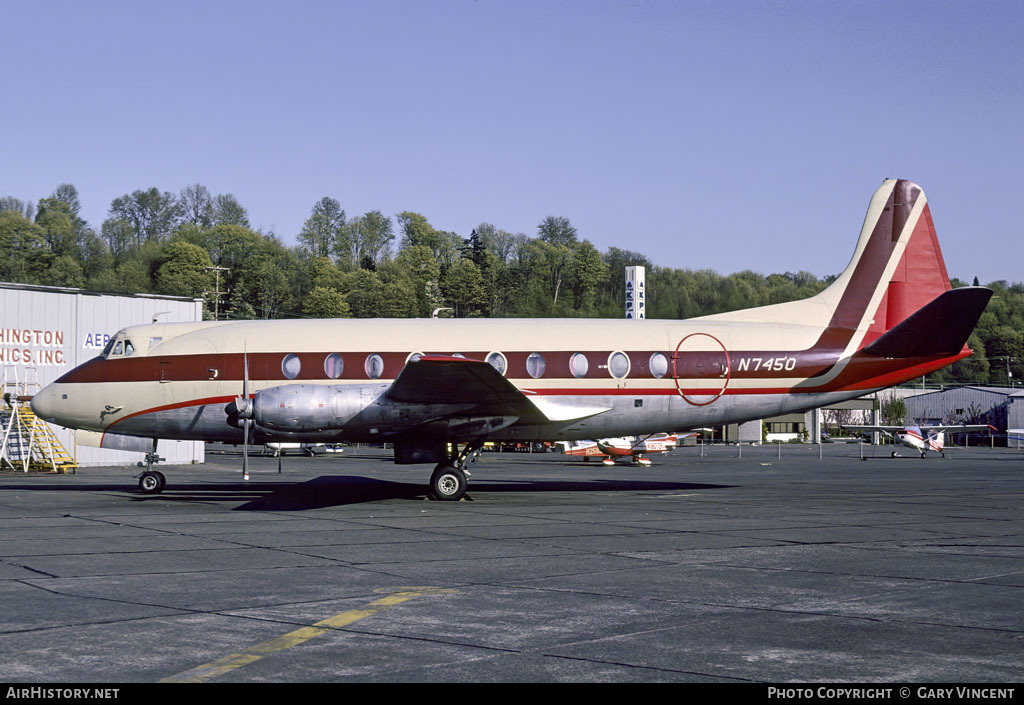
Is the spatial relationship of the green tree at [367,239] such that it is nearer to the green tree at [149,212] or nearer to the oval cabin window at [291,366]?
the green tree at [149,212]

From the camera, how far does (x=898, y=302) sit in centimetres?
2536

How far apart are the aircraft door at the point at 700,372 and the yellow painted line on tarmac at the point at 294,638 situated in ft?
45.5

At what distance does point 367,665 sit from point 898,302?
21456 mm

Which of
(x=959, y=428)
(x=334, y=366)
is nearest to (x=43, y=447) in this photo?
(x=334, y=366)

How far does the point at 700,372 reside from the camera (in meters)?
24.1

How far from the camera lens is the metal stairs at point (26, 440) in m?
37.3

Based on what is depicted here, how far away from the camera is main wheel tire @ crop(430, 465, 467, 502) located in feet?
76.6

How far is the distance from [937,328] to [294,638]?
19396 mm

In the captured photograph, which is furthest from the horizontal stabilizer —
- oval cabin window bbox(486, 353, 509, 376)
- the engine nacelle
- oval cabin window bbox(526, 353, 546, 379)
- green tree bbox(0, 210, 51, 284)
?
green tree bbox(0, 210, 51, 284)

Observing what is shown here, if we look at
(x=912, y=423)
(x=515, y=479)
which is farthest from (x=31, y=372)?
(x=912, y=423)

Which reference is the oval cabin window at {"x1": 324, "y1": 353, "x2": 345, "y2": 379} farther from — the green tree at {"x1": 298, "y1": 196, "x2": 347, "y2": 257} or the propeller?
the green tree at {"x1": 298, "y1": 196, "x2": 347, "y2": 257}

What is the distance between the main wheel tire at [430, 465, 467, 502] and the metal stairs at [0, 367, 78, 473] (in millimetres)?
20269
